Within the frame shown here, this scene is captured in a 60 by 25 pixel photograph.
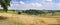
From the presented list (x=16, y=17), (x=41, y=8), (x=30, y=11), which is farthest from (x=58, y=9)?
(x=16, y=17)

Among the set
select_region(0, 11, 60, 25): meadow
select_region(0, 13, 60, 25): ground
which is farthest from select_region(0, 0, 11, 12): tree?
select_region(0, 13, 60, 25): ground

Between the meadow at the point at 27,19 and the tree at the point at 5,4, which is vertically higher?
the tree at the point at 5,4

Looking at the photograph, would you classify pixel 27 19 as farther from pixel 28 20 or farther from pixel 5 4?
pixel 5 4

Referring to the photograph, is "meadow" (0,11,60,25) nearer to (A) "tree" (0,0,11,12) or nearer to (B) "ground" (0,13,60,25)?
(B) "ground" (0,13,60,25)

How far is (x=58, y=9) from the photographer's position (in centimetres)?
848

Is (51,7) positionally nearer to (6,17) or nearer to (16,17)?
(16,17)

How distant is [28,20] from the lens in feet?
27.2

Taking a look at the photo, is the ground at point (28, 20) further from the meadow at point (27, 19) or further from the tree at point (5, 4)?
the tree at point (5, 4)

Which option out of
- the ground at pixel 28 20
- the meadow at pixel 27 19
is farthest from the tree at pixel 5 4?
the ground at pixel 28 20

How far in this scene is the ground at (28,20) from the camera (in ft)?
26.6

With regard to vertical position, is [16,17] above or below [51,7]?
below

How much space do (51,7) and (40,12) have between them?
68 cm

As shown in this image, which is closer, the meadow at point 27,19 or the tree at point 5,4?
the meadow at point 27,19

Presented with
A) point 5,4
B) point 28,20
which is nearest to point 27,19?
point 28,20
